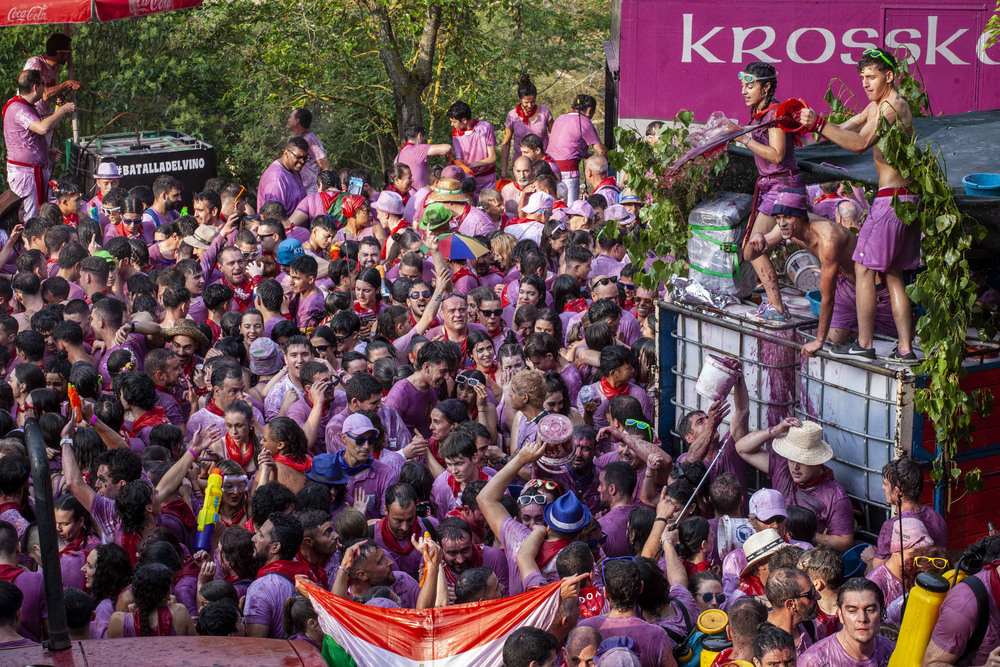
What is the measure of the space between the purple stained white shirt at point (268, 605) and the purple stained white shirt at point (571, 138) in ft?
32.2

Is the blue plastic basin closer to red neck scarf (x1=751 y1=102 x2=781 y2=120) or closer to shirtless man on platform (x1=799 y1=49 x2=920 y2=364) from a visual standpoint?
shirtless man on platform (x1=799 y1=49 x2=920 y2=364)

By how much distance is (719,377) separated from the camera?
7.62 metres

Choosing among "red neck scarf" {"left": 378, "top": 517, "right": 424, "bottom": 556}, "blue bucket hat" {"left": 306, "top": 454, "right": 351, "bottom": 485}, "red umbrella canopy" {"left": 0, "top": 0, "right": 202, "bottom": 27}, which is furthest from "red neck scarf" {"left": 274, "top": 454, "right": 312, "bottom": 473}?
"red umbrella canopy" {"left": 0, "top": 0, "right": 202, "bottom": 27}

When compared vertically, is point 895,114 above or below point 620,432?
above

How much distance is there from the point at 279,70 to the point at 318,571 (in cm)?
1145

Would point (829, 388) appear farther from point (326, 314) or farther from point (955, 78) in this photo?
point (955, 78)

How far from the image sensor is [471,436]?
7.29 meters

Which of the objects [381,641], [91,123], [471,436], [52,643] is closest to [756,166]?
[471,436]

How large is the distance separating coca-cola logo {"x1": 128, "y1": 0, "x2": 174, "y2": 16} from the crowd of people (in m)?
2.86

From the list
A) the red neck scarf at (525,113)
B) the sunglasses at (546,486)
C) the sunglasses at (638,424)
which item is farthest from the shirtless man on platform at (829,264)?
the red neck scarf at (525,113)

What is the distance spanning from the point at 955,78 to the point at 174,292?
10916 mm

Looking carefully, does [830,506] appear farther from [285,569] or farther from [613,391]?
[285,569]

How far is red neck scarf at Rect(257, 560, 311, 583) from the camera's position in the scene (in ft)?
19.8

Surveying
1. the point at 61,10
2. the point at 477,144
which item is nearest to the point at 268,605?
the point at 61,10
